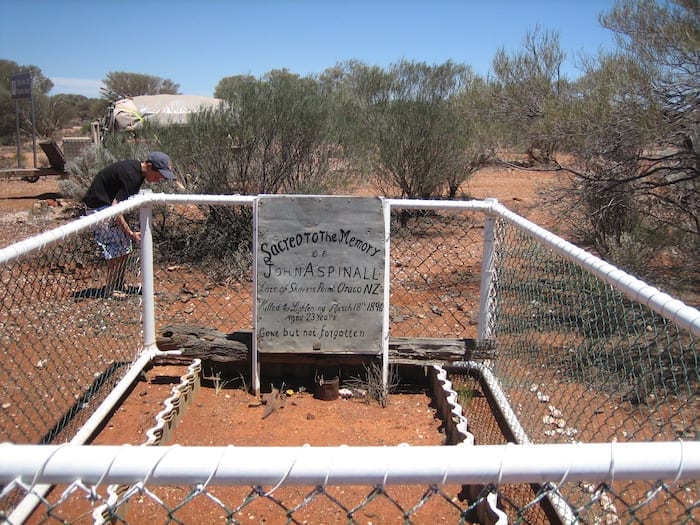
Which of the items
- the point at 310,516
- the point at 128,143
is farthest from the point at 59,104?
the point at 310,516

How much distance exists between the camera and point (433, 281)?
7766mm

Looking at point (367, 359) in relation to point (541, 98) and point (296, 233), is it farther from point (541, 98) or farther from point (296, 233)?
point (541, 98)

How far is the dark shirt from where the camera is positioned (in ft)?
19.5

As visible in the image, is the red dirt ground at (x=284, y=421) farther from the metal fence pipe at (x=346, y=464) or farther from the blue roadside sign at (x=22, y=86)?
the blue roadside sign at (x=22, y=86)

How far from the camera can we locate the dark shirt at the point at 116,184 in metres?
5.93

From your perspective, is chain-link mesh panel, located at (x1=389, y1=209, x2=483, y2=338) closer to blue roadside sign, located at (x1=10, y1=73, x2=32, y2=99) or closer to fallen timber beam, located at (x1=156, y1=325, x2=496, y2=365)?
fallen timber beam, located at (x1=156, y1=325, x2=496, y2=365)

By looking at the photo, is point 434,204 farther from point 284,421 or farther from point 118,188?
point 118,188

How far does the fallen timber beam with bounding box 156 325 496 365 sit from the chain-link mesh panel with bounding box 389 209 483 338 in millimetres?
1166

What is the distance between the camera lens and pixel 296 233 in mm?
4301

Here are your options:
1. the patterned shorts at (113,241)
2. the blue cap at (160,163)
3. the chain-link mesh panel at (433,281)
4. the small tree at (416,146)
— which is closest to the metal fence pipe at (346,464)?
the chain-link mesh panel at (433,281)

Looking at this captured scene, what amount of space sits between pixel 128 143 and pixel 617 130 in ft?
22.5

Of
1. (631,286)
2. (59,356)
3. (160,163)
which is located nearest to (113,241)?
(160,163)

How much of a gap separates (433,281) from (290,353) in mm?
3691

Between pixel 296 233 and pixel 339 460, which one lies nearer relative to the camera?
pixel 339 460
